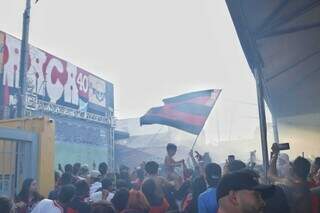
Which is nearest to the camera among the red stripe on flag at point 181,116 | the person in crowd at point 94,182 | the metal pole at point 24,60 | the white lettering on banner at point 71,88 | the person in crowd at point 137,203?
the person in crowd at point 137,203

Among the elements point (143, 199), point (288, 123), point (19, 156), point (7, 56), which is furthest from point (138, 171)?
point (7, 56)

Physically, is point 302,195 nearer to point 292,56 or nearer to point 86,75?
point 292,56

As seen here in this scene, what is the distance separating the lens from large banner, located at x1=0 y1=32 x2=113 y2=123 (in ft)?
72.0

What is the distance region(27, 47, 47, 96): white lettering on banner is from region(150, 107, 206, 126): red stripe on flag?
16714mm

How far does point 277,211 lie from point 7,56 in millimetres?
21295

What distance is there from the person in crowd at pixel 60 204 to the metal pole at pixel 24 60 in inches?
263

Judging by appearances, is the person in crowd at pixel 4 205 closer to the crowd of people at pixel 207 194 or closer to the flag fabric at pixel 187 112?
the crowd of people at pixel 207 194

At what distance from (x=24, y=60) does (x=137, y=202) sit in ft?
26.7

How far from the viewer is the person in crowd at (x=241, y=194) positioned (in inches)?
90.7

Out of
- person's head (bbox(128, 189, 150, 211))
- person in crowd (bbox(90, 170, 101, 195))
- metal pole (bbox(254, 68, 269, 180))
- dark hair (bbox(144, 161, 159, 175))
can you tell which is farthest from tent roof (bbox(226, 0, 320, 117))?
person in crowd (bbox(90, 170, 101, 195))

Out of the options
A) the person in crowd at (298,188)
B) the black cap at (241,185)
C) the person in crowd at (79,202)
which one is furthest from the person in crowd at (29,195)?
the black cap at (241,185)

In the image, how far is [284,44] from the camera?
663 centimetres

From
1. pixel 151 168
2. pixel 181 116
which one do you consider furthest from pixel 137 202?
pixel 181 116

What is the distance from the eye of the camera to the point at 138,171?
815 cm
